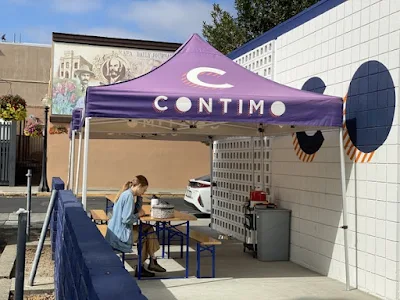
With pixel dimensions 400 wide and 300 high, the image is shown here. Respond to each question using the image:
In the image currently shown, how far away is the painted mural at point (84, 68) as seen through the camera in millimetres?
24016

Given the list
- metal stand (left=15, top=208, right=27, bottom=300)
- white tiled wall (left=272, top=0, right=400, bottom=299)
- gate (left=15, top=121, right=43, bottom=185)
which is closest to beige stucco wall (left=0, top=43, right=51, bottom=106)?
gate (left=15, top=121, right=43, bottom=185)

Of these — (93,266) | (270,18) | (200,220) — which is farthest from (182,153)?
(93,266)

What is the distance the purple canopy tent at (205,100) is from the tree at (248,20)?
12421 mm

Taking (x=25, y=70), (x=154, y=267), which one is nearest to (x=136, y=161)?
(x=25, y=70)

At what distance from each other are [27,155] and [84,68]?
787 cm

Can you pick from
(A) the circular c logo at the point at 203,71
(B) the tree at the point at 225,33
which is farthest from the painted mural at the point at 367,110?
(B) the tree at the point at 225,33

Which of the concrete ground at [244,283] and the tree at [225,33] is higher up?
the tree at [225,33]

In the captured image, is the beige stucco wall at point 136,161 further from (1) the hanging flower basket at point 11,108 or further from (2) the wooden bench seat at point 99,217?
(2) the wooden bench seat at point 99,217

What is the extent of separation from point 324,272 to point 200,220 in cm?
720

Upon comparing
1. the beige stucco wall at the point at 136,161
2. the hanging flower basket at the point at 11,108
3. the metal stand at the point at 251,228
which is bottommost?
the metal stand at the point at 251,228

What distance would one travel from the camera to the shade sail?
6.40m

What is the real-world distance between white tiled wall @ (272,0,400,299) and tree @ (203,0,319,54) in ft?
34.5

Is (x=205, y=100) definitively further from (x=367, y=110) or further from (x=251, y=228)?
(x=251, y=228)

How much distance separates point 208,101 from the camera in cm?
659
